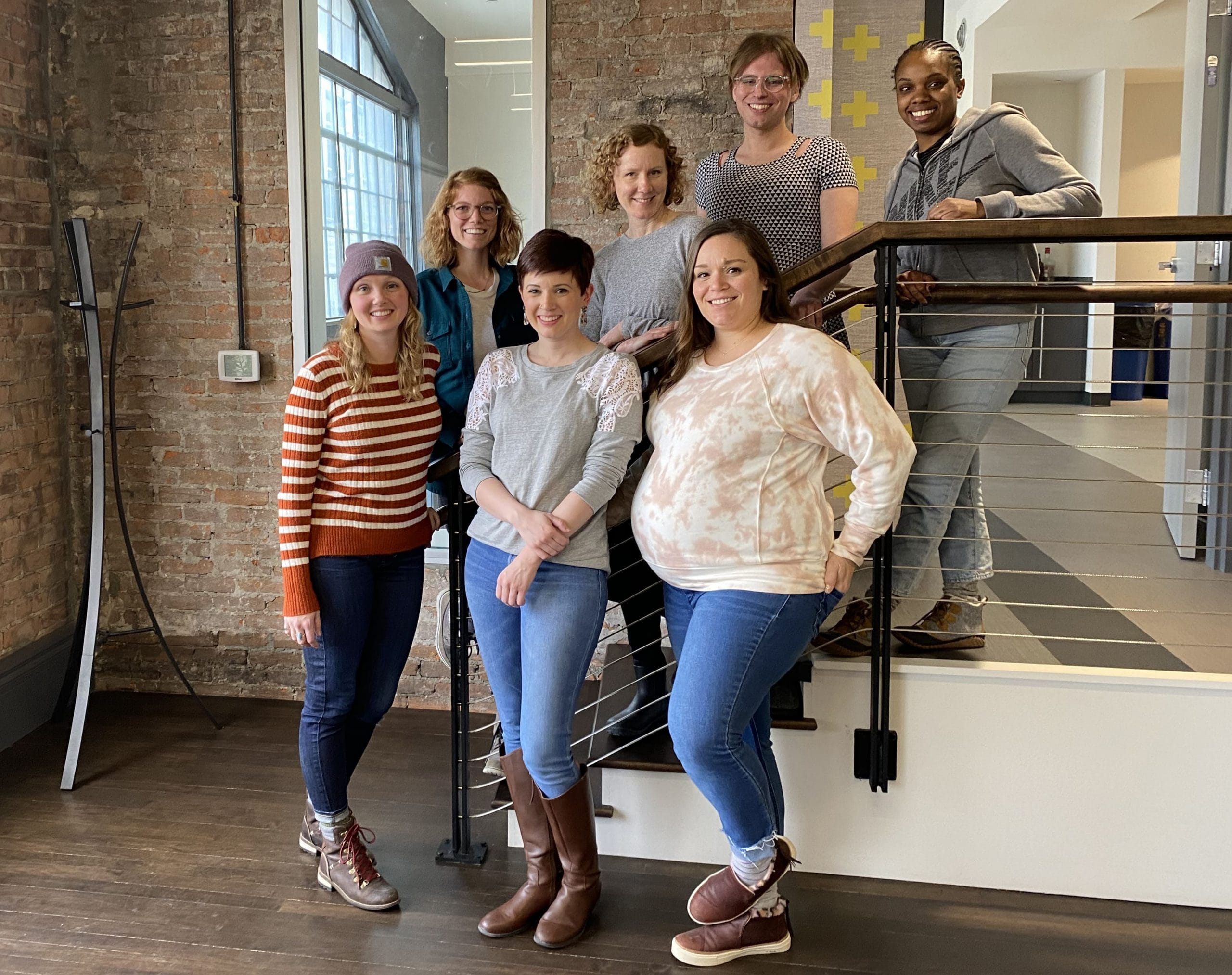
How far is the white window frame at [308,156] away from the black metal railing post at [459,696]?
1.36 m

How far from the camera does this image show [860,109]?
368 cm

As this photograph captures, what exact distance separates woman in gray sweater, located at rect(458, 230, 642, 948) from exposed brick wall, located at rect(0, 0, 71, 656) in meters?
2.10

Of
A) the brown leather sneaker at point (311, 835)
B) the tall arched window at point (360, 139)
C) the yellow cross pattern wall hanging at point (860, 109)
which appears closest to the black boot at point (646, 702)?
the brown leather sneaker at point (311, 835)

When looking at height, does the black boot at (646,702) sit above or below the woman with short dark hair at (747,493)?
below

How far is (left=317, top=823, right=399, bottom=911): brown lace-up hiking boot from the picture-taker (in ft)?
8.24

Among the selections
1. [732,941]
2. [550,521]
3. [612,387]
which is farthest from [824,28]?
[732,941]

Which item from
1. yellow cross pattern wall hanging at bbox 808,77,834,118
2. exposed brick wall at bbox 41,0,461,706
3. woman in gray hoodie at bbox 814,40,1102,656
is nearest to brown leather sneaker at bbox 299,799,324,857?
exposed brick wall at bbox 41,0,461,706

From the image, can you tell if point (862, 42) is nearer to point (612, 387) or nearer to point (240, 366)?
point (612, 387)

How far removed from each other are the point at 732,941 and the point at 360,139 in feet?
9.43

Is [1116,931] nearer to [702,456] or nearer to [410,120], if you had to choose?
[702,456]

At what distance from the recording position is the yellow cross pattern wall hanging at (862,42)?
367cm

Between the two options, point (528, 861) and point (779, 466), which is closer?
point (779, 466)

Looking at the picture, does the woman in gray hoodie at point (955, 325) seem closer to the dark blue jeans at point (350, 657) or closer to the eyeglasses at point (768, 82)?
the eyeglasses at point (768, 82)

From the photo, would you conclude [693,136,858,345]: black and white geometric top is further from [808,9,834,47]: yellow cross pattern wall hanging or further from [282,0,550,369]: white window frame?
[282,0,550,369]: white window frame
